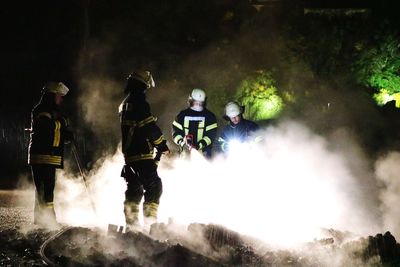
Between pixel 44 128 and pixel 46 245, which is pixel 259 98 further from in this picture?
pixel 46 245

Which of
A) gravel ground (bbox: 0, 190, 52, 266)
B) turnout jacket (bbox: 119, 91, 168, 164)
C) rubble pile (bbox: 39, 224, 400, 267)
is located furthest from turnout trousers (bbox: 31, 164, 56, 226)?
turnout jacket (bbox: 119, 91, 168, 164)

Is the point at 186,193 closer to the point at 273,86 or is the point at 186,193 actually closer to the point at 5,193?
the point at 5,193

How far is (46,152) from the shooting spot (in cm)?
661

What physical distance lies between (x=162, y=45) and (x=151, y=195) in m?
9.14

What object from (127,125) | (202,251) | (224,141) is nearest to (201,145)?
(224,141)

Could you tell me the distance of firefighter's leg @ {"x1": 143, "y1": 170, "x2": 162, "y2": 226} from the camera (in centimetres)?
631

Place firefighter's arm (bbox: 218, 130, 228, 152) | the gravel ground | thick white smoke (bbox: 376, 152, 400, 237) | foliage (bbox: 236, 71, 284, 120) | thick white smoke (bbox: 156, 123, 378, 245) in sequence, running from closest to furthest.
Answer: the gravel ground < thick white smoke (bbox: 156, 123, 378, 245) < thick white smoke (bbox: 376, 152, 400, 237) < firefighter's arm (bbox: 218, 130, 228, 152) < foliage (bbox: 236, 71, 284, 120)

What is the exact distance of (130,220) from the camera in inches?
251

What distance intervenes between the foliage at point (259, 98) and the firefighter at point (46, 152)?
7737mm

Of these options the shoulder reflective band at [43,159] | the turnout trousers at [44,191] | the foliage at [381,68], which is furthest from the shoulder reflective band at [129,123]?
the foliage at [381,68]

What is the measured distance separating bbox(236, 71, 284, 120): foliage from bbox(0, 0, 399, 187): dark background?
51 centimetres

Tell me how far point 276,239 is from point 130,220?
7.12 ft

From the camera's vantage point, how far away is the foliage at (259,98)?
Answer: 13477 millimetres

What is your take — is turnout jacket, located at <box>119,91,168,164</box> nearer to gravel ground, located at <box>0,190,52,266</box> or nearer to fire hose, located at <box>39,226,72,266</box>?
fire hose, located at <box>39,226,72,266</box>
